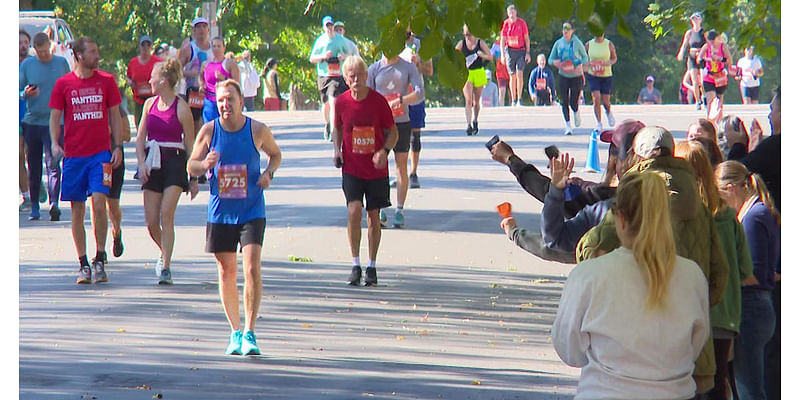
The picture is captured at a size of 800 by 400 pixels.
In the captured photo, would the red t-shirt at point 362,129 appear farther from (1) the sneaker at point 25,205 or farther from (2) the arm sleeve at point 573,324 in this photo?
(2) the arm sleeve at point 573,324

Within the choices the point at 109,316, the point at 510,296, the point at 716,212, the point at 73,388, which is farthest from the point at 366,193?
the point at 716,212

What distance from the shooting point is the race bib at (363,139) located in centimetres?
1178

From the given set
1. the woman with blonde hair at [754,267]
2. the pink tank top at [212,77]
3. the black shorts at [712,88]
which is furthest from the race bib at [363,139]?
the black shorts at [712,88]

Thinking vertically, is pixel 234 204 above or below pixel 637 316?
above

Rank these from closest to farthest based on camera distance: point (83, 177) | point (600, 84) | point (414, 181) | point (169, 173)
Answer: point (169, 173) < point (83, 177) < point (414, 181) < point (600, 84)

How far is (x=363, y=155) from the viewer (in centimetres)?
1188

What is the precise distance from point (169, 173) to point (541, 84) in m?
26.2

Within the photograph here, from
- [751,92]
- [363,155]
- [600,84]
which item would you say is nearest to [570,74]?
[600,84]

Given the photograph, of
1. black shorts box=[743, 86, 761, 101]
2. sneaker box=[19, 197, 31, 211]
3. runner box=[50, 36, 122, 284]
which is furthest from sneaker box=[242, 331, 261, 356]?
black shorts box=[743, 86, 761, 101]

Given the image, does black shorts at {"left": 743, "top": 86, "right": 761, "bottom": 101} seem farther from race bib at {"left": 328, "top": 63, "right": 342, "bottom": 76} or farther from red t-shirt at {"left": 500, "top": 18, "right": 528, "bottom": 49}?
race bib at {"left": 328, "top": 63, "right": 342, "bottom": 76}

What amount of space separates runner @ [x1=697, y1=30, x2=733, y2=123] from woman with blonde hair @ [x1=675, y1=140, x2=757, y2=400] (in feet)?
59.0

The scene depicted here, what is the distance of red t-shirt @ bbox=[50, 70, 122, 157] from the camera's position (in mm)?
11867

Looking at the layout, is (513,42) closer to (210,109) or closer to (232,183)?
(210,109)

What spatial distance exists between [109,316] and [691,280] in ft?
20.9
